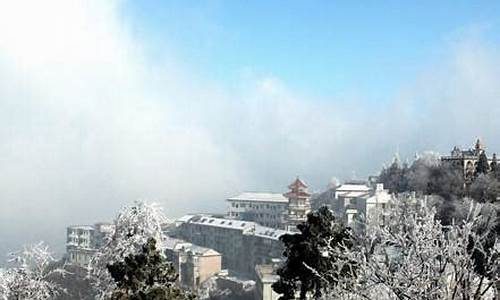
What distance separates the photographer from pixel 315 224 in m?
15.9

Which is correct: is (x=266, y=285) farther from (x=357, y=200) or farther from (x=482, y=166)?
(x=357, y=200)

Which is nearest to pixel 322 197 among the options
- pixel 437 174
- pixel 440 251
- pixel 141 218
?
pixel 437 174

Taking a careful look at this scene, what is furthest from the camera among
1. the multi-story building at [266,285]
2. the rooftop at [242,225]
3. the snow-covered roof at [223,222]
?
the snow-covered roof at [223,222]

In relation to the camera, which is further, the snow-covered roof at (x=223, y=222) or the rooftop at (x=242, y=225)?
the snow-covered roof at (x=223, y=222)

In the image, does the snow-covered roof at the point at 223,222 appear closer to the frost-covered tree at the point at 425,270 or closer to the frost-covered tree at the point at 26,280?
the frost-covered tree at the point at 26,280

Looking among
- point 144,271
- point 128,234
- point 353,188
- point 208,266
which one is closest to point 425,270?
point 144,271

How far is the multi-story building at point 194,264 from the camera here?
62031mm

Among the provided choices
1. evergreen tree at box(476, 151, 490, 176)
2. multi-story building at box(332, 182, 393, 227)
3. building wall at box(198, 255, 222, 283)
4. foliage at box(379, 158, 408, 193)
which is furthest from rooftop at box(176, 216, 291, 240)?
evergreen tree at box(476, 151, 490, 176)

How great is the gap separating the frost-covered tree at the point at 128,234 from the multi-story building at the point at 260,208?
61.6 m

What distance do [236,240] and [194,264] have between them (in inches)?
373

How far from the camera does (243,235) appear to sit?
229ft

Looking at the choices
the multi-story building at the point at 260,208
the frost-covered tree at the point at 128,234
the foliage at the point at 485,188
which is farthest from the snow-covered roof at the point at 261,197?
the frost-covered tree at the point at 128,234

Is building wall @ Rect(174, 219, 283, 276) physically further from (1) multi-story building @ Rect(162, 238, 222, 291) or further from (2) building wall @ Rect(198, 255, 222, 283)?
(1) multi-story building @ Rect(162, 238, 222, 291)

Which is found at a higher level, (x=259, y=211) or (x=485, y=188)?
(x=485, y=188)
